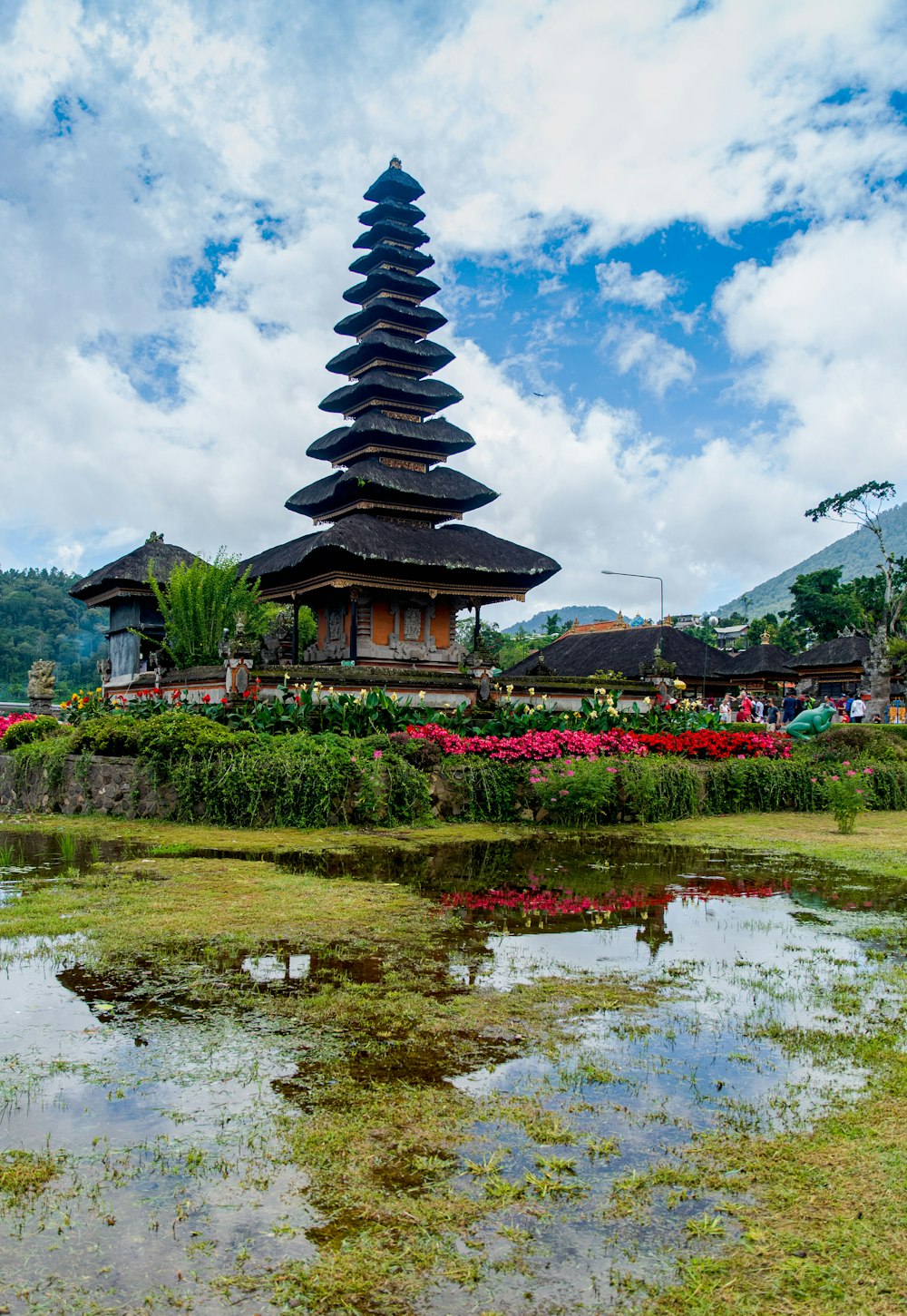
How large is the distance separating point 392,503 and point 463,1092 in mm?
21659

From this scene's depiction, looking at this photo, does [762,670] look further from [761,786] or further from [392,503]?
[761,786]

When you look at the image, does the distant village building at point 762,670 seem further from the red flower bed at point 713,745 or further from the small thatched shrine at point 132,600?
the red flower bed at point 713,745

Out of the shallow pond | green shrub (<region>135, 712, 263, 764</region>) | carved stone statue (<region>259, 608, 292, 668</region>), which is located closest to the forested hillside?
carved stone statue (<region>259, 608, 292, 668</region>)

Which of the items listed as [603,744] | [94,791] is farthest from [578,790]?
[94,791]

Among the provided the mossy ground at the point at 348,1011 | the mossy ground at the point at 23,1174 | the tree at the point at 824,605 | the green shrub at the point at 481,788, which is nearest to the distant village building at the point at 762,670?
the tree at the point at 824,605

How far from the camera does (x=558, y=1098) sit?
13.1ft

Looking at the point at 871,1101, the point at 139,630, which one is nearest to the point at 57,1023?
the point at 871,1101

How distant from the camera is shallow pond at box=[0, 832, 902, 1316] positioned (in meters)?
2.87

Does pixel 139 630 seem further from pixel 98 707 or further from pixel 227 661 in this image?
pixel 227 661

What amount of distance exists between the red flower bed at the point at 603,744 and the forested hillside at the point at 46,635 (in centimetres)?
3692

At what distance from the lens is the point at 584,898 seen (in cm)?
822

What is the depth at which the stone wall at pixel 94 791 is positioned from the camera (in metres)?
13.1

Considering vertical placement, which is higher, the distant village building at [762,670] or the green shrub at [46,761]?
the distant village building at [762,670]

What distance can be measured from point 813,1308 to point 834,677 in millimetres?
45981
